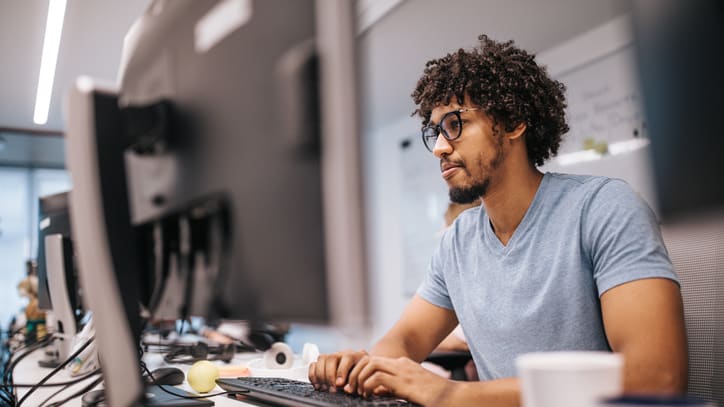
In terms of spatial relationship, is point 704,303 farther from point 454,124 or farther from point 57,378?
point 57,378

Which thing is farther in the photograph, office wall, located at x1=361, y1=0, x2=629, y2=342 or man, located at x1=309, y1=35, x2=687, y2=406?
office wall, located at x1=361, y1=0, x2=629, y2=342

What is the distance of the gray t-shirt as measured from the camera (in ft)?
2.99

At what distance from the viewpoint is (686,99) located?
83.4 inches

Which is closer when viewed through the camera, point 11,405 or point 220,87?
point 220,87

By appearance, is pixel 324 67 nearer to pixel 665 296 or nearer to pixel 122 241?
pixel 122 241

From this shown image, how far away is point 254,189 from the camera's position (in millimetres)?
548

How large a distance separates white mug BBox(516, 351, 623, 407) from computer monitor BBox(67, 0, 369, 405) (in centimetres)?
15

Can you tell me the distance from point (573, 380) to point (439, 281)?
0.95 meters

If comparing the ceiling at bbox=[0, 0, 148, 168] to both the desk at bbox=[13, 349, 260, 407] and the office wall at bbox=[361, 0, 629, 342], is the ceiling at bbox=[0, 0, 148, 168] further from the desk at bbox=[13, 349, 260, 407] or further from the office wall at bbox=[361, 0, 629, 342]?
the office wall at bbox=[361, 0, 629, 342]

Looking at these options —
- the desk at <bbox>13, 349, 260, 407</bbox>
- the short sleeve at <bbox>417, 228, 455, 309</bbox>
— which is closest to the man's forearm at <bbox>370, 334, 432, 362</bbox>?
the short sleeve at <bbox>417, 228, 455, 309</bbox>

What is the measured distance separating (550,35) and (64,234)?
249 cm

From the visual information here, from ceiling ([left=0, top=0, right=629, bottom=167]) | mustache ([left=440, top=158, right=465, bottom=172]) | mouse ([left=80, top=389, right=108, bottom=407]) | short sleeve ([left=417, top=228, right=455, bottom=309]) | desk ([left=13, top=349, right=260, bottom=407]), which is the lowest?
desk ([left=13, top=349, right=260, bottom=407])

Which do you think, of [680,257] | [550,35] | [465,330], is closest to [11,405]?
[465,330]

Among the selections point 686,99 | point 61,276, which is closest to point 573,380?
point 61,276
